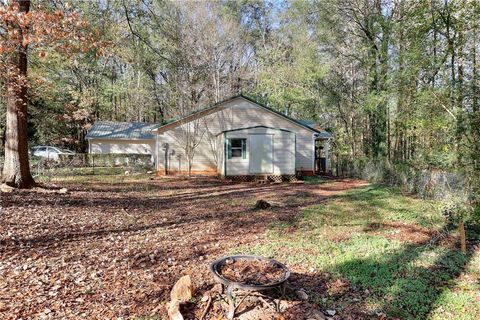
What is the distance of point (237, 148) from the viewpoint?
15984mm

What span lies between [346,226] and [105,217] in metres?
5.50

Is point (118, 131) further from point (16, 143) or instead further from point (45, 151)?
point (16, 143)

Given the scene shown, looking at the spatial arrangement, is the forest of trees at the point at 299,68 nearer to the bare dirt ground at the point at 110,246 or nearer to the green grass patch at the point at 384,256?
the green grass patch at the point at 384,256

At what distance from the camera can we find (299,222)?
7.04m

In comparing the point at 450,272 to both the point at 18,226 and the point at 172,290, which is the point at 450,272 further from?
the point at 18,226

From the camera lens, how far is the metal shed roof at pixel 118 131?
87.9ft

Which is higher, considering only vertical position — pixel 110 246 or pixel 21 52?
pixel 21 52

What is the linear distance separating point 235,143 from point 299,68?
10046 millimetres

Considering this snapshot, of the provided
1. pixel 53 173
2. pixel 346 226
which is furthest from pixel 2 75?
pixel 53 173

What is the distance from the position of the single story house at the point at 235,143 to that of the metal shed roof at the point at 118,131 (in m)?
9.78

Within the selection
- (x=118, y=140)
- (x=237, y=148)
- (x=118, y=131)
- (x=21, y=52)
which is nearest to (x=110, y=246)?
(x=21, y=52)

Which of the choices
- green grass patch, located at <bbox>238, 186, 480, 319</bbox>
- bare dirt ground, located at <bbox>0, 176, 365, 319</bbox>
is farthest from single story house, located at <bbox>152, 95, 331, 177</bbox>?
green grass patch, located at <bbox>238, 186, 480, 319</bbox>

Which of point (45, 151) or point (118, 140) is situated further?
point (118, 140)

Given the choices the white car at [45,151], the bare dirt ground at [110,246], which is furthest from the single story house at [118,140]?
the bare dirt ground at [110,246]
